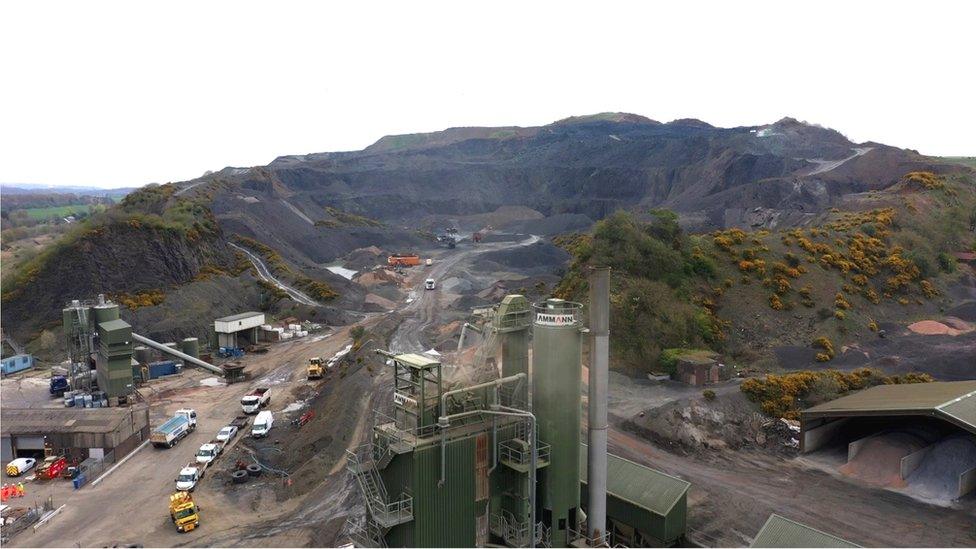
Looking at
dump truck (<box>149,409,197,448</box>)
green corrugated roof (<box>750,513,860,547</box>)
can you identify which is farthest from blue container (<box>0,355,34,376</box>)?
green corrugated roof (<box>750,513,860,547</box>)

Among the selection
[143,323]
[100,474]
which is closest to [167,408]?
[100,474]

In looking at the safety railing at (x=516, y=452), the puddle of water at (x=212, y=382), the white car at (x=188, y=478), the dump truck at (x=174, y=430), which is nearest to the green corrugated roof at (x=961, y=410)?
the safety railing at (x=516, y=452)

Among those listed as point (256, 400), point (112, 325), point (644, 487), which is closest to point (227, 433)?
point (256, 400)

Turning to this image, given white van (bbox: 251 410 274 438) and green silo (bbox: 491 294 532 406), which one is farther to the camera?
white van (bbox: 251 410 274 438)

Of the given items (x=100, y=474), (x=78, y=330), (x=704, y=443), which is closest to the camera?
(x=100, y=474)

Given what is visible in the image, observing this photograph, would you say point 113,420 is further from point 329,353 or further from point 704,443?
point 704,443

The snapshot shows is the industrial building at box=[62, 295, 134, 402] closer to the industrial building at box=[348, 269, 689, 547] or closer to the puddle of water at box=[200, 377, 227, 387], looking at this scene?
the puddle of water at box=[200, 377, 227, 387]
